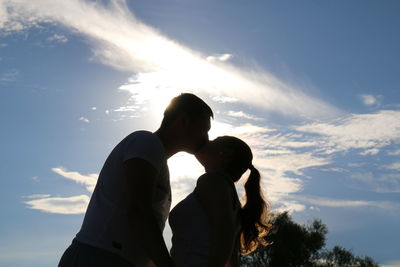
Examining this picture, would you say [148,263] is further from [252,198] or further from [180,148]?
[252,198]

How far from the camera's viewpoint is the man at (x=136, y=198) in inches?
116

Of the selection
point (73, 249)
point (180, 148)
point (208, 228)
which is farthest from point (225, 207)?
point (73, 249)

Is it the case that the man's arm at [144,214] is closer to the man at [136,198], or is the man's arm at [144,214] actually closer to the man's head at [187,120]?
the man at [136,198]

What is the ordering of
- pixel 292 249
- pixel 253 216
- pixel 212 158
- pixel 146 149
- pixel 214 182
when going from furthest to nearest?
pixel 292 249
pixel 253 216
pixel 212 158
pixel 214 182
pixel 146 149

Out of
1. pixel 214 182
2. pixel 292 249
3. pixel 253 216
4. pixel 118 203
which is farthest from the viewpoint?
pixel 292 249

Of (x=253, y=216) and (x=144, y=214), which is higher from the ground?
(x=253, y=216)

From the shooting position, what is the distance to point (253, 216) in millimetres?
4562

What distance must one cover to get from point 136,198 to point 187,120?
81cm

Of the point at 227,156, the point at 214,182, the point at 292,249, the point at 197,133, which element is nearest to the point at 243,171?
the point at 227,156

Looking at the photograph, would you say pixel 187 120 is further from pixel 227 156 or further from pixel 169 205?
pixel 227 156

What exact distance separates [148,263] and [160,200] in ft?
1.54

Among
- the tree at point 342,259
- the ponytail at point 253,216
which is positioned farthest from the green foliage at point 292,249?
the ponytail at point 253,216

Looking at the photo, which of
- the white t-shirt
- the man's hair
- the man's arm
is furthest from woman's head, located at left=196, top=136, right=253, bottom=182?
the man's arm

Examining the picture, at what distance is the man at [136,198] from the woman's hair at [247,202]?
3.35 feet
